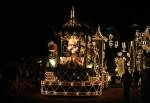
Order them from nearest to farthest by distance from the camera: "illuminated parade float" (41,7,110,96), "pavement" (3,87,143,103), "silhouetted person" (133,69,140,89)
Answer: "pavement" (3,87,143,103) → "illuminated parade float" (41,7,110,96) → "silhouetted person" (133,69,140,89)

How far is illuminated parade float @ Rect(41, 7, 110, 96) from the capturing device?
25.7 metres

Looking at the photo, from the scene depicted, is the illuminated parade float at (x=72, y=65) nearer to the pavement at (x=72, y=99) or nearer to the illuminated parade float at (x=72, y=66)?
the illuminated parade float at (x=72, y=66)

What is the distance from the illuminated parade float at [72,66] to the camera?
25703 millimetres

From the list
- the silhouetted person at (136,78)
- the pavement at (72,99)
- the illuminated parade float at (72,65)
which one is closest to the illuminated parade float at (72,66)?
the illuminated parade float at (72,65)

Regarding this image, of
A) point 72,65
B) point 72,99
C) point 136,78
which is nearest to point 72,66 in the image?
point 72,65

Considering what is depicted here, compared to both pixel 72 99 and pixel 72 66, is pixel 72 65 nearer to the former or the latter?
pixel 72 66

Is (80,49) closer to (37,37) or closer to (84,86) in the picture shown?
(84,86)

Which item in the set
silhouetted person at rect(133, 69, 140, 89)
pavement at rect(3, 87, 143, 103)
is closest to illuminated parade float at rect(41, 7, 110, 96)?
pavement at rect(3, 87, 143, 103)

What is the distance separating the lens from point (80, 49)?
26688 mm

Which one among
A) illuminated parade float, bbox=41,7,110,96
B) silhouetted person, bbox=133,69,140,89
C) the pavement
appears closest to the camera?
the pavement

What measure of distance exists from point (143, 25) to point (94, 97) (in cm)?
1484

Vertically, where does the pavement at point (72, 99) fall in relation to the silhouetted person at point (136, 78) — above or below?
below

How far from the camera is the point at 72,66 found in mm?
26203

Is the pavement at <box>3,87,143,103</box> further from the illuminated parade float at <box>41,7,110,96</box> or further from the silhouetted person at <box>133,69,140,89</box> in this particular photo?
the silhouetted person at <box>133,69,140,89</box>
